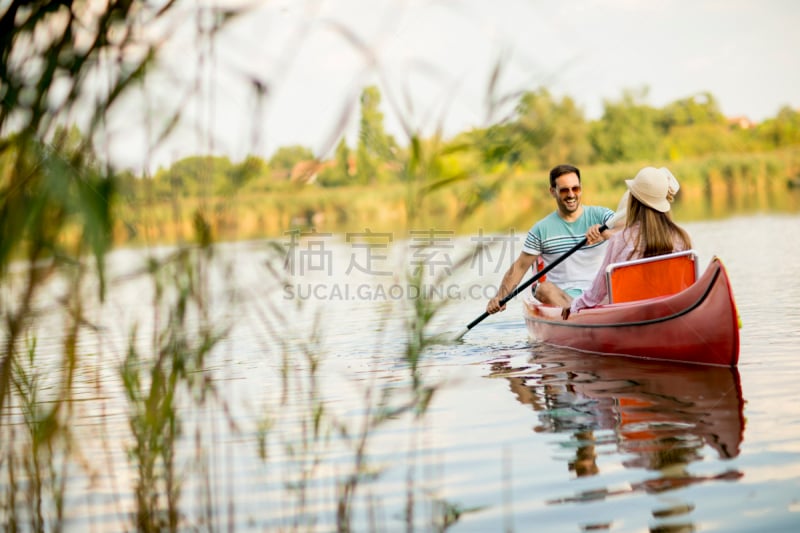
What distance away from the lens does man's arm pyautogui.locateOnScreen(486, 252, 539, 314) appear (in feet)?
25.9

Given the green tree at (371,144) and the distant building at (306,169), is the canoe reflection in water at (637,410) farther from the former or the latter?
the distant building at (306,169)

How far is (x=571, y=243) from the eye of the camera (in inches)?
317

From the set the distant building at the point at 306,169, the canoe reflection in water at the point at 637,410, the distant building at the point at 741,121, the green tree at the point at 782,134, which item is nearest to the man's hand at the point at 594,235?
the canoe reflection in water at the point at 637,410

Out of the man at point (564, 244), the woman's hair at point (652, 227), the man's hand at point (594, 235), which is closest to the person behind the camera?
the woman's hair at point (652, 227)

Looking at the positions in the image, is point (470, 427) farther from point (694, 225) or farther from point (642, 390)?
point (694, 225)

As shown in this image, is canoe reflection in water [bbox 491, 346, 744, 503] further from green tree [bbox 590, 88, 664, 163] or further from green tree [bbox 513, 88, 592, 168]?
green tree [bbox 590, 88, 664, 163]

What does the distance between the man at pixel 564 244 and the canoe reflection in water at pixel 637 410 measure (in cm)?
84

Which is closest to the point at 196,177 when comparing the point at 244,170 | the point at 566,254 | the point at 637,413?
the point at 244,170

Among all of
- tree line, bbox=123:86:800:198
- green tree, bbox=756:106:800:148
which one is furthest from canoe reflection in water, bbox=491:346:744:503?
green tree, bbox=756:106:800:148

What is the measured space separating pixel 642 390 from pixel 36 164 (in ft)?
14.3

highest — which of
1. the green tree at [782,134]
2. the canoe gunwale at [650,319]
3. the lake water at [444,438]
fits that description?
the green tree at [782,134]

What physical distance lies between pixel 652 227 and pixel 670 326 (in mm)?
713

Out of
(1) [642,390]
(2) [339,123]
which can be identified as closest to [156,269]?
(2) [339,123]

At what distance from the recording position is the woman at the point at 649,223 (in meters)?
6.31
